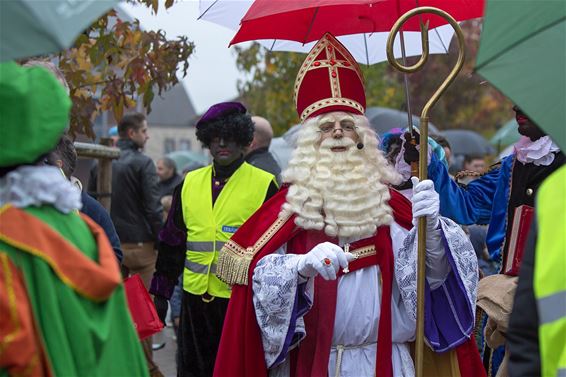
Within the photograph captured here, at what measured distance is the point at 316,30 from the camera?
4.94m

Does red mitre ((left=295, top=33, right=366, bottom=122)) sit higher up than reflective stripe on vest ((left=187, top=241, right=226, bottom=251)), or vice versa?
red mitre ((left=295, top=33, right=366, bottom=122))

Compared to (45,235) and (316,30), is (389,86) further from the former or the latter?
(45,235)

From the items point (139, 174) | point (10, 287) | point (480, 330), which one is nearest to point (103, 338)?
point (10, 287)

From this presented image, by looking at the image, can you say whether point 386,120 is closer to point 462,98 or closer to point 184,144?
point 462,98

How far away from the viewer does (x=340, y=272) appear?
3.97 meters

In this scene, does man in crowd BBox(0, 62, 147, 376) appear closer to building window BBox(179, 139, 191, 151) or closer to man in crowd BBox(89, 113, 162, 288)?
man in crowd BBox(89, 113, 162, 288)

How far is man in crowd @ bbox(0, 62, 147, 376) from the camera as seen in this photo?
8.34ft

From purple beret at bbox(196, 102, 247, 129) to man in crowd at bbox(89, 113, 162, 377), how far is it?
2098 millimetres

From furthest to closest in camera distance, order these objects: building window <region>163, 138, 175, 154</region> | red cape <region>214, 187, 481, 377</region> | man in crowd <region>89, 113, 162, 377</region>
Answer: building window <region>163, 138, 175, 154</region> → man in crowd <region>89, 113, 162, 377</region> → red cape <region>214, 187, 481, 377</region>

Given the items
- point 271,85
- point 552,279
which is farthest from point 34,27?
point 271,85

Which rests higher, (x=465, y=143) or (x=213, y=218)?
(x=213, y=218)

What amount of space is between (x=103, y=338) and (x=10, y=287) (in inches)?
12.0

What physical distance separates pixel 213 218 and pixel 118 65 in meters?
1.04

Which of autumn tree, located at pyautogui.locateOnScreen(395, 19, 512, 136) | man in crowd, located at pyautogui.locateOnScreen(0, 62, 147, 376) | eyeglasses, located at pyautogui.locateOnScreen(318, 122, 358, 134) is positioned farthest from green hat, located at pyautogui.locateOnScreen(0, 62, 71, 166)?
autumn tree, located at pyautogui.locateOnScreen(395, 19, 512, 136)
